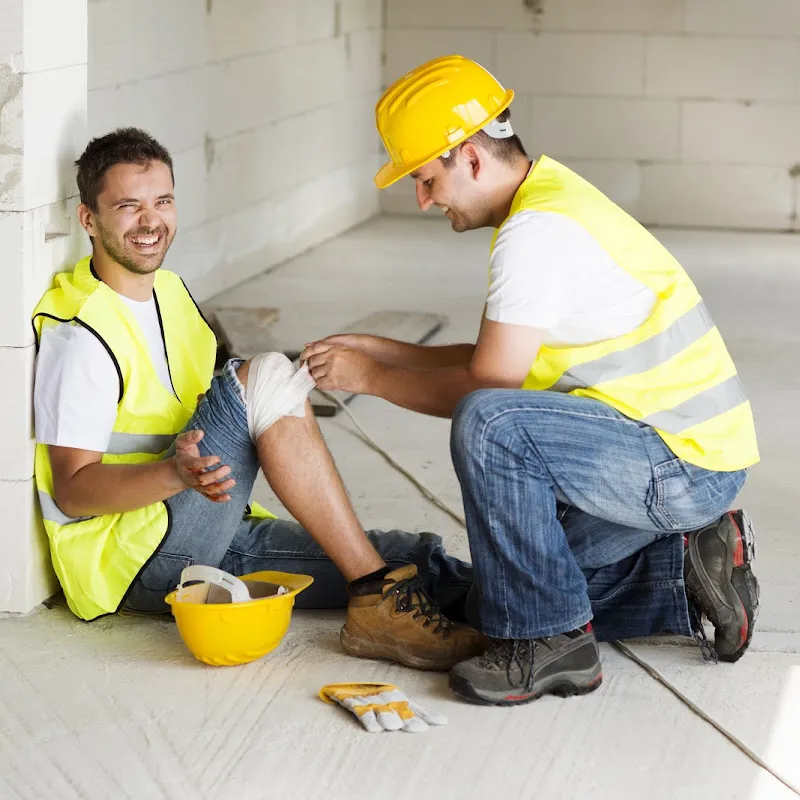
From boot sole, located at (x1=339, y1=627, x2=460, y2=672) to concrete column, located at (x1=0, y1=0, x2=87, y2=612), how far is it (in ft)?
2.19

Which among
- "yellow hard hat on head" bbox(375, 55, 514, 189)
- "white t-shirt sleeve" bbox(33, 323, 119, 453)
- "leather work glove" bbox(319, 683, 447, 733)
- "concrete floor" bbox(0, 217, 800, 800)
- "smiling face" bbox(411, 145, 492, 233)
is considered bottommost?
"concrete floor" bbox(0, 217, 800, 800)

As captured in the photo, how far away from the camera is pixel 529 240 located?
87.5 inches

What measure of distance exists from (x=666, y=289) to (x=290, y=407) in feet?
2.33

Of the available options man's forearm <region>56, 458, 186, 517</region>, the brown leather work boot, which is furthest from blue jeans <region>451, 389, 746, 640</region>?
man's forearm <region>56, 458, 186, 517</region>

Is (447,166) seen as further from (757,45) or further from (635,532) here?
(757,45)

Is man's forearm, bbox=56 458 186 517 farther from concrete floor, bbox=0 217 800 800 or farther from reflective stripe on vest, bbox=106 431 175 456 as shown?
concrete floor, bbox=0 217 800 800

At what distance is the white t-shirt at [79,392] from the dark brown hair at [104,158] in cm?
27

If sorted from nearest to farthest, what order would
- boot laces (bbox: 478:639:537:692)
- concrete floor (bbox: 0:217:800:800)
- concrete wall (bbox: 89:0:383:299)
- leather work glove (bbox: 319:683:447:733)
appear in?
concrete floor (bbox: 0:217:800:800) → leather work glove (bbox: 319:683:447:733) → boot laces (bbox: 478:639:537:692) → concrete wall (bbox: 89:0:383:299)

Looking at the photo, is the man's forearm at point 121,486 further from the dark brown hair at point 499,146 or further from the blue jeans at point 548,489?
the dark brown hair at point 499,146

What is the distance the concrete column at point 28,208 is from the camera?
2.39m

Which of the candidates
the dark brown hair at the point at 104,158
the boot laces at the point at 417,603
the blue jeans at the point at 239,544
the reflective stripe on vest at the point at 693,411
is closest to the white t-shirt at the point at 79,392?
the blue jeans at the point at 239,544

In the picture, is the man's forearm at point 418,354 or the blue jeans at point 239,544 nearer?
the blue jeans at point 239,544

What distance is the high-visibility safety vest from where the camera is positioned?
2451mm

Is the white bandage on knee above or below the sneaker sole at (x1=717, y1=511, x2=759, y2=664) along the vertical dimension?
above
